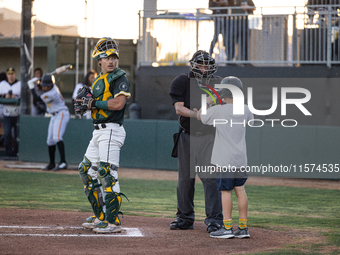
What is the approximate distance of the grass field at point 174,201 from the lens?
257 inches

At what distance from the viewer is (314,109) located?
13578mm

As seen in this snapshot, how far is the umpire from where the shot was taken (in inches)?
239

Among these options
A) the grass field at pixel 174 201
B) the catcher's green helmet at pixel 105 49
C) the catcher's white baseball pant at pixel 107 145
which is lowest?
the grass field at pixel 174 201

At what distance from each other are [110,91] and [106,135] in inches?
20.2

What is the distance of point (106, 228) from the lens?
5785 mm

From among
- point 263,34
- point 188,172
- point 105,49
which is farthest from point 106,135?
point 263,34

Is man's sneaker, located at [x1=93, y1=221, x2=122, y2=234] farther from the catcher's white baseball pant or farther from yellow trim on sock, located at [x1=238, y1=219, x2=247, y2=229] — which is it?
yellow trim on sock, located at [x1=238, y1=219, x2=247, y2=229]

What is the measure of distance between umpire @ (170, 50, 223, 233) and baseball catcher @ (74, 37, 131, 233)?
716 mm

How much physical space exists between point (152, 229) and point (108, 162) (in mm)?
990

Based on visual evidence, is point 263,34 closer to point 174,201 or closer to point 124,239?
point 174,201

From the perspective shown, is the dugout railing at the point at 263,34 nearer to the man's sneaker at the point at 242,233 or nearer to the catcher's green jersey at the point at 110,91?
the catcher's green jersey at the point at 110,91

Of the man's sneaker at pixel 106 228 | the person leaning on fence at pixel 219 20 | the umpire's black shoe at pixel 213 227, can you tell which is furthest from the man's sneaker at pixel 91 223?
the person leaning on fence at pixel 219 20

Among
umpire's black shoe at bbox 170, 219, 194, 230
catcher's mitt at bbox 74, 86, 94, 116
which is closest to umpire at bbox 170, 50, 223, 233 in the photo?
umpire's black shoe at bbox 170, 219, 194, 230

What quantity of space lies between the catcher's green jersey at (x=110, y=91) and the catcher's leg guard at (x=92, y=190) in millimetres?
518
